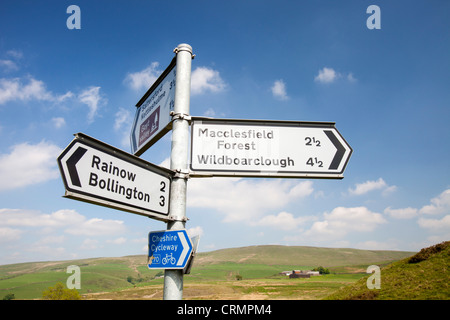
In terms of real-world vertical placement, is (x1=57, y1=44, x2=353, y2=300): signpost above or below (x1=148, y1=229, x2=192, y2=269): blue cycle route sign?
above

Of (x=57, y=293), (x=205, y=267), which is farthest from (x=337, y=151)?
(x=205, y=267)

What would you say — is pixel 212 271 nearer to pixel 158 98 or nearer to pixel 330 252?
pixel 330 252

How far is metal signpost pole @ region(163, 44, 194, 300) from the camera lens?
271 centimetres

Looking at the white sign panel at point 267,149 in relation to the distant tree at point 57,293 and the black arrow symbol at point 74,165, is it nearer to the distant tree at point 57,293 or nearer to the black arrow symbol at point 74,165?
the black arrow symbol at point 74,165

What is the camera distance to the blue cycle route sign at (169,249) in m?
2.65

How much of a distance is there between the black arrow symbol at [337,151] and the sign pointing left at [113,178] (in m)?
1.93

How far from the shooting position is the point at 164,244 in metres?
2.80

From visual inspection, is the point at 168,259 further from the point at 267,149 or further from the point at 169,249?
the point at 267,149

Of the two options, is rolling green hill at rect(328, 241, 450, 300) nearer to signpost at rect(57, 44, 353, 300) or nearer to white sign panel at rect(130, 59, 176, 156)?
signpost at rect(57, 44, 353, 300)

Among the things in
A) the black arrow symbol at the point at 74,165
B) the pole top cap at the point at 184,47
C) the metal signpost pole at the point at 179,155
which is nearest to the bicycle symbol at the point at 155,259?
the metal signpost pole at the point at 179,155

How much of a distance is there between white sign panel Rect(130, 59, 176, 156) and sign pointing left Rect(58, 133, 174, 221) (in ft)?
2.68

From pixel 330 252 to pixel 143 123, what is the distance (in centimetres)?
19827

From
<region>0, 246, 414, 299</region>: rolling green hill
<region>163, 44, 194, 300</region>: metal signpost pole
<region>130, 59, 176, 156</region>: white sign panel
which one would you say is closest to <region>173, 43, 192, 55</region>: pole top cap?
<region>163, 44, 194, 300</region>: metal signpost pole
